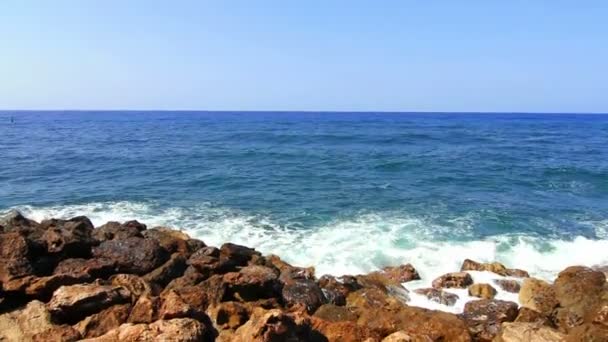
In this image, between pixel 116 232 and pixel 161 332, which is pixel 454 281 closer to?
pixel 161 332

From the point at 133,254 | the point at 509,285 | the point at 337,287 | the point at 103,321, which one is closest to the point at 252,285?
the point at 337,287

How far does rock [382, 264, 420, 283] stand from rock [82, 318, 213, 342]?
722 cm

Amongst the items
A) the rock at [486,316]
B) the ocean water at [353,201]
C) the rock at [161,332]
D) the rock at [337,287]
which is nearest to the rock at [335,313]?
the rock at [337,287]

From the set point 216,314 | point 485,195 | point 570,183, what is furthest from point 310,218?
point 570,183

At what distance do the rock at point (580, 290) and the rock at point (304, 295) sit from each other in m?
5.25

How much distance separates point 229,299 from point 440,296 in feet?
17.2

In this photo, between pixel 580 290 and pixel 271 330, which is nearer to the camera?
pixel 271 330

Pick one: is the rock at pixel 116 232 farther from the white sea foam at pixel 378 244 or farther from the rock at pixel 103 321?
the rock at pixel 103 321

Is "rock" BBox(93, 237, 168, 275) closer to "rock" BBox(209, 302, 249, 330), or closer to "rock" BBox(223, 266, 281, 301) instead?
"rock" BBox(223, 266, 281, 301)

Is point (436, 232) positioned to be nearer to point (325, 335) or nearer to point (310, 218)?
point (310, 218)

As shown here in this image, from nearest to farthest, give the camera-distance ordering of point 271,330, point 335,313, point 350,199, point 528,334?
point 271,330
point 528,334
point 335,313
point 350,199

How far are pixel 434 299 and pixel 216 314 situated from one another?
5711 millimetres

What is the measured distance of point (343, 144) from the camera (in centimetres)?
4956

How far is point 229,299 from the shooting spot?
29.4 ft
